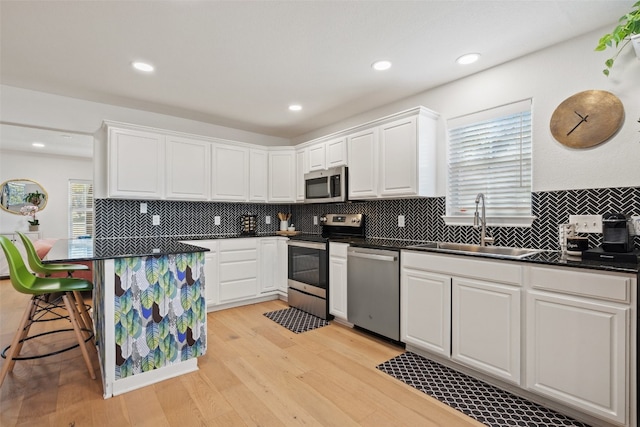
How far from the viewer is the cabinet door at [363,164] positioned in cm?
336

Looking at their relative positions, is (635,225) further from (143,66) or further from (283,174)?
(143,66)

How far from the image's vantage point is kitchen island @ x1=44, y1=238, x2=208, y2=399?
2.08 meters

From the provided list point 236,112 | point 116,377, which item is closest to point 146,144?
point 236,112

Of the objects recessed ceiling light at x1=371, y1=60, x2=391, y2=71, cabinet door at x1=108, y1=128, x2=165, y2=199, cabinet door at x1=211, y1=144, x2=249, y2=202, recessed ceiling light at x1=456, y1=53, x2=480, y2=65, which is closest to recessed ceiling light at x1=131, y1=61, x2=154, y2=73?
cabinet door at x1=108, y1=128, x2=165, y2=199

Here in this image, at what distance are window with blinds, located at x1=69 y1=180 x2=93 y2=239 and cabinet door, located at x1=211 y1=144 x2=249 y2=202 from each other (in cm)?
527

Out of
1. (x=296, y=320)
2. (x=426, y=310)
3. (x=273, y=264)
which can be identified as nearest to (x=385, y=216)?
(x=426, y=310)

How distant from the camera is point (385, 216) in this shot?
11.8ft

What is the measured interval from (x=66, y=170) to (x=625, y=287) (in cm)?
916

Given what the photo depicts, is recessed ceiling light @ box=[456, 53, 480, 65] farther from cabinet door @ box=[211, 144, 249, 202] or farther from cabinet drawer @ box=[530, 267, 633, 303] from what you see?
cabinet door @ box=[211, 144, 249, 202]

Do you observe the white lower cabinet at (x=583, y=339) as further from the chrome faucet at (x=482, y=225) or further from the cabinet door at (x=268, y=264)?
the cabinet door at (x=268, y=264)

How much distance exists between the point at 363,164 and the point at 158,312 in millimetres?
2372

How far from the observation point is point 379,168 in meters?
3.32

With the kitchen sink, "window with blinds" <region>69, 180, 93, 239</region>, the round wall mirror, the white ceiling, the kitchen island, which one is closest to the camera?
the white ceiling

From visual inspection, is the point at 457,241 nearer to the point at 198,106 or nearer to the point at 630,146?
the point at 630,146
